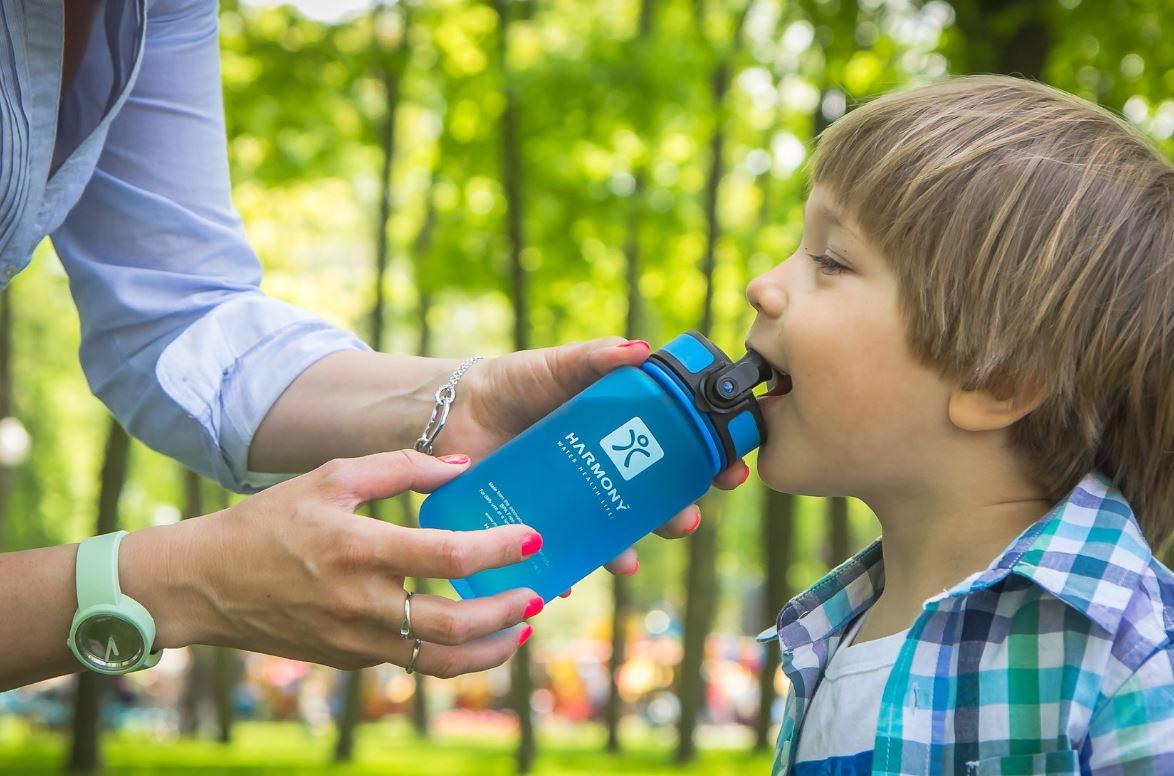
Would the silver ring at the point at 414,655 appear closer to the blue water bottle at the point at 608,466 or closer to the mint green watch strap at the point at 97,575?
the blue water bottle at the point at 608,466

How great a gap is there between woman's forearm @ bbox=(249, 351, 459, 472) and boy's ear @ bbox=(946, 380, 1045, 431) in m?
0.94

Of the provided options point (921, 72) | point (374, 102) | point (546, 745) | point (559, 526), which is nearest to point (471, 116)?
point (374, 102)

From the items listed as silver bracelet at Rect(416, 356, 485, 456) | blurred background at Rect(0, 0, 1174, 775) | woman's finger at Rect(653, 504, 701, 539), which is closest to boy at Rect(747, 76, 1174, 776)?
woman's finger at Rect(653, 504, 701, 539)

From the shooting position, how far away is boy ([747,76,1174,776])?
5.90 feet

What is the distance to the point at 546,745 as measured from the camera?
15477 millimetres

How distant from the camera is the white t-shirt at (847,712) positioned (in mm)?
1960

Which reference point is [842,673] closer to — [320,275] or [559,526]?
[559,526]

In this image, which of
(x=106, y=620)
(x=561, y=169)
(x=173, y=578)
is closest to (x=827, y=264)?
(x=173, y=578)

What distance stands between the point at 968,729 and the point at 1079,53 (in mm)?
5638

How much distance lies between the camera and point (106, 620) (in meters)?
1.76

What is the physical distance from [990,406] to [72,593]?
146 cm

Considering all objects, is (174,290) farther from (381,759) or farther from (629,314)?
(381,759)

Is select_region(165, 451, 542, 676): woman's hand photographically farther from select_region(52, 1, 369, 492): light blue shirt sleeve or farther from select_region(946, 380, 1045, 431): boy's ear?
select_region(946, 380, 1045, 431): boy's ear

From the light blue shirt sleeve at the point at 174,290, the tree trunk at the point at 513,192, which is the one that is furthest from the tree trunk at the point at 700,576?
the light blue shirt sleeve at the point at 174,290
